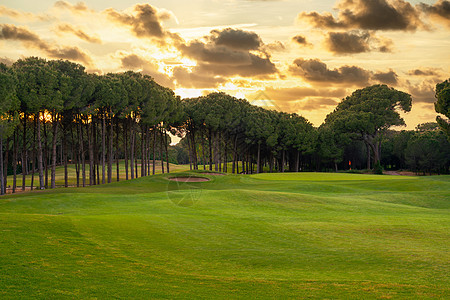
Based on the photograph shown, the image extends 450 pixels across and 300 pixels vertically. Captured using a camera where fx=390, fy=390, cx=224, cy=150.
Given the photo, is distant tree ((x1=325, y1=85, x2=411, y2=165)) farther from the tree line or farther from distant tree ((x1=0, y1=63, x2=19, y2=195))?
distant tree ((x1=0, y1=63, x2=19, y2=195))

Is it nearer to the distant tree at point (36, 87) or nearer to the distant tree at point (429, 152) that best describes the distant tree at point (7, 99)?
the distant tree at point (36, 87)

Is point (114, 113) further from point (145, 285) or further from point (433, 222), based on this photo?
point (145, 285)

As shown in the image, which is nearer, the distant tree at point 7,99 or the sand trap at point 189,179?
the distant tree at point 7,99

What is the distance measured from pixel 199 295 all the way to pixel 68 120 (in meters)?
65.0

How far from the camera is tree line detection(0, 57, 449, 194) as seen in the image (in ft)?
181

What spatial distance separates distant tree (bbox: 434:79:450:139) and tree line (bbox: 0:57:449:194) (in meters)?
0.23

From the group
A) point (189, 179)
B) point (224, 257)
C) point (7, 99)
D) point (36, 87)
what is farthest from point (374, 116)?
point (224, 257)

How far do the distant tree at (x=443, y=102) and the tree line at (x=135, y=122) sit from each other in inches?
9.1

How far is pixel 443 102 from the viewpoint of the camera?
249ft

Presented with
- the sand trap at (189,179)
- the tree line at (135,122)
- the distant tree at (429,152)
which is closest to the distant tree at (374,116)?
the tree line at (135,122)

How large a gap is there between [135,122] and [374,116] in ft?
250

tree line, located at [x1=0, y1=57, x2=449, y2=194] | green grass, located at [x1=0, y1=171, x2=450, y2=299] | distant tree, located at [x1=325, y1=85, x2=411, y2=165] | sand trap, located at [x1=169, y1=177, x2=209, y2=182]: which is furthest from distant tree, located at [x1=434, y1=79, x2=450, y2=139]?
green grass, located at [x1=0, y1=171, x2=450, y2=299]

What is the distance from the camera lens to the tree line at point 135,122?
55.3 m

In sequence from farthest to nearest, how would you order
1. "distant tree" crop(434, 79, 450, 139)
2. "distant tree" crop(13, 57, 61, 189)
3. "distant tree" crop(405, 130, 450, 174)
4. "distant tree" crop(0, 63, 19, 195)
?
"distant tree" crop(405, 130, 450, 174) → "distant tree" crop(434, 79, 450, 139) → "distant tree" crop(13, 57, 61, 189) → "distant tree" crop(0, 63, 19, 195)
